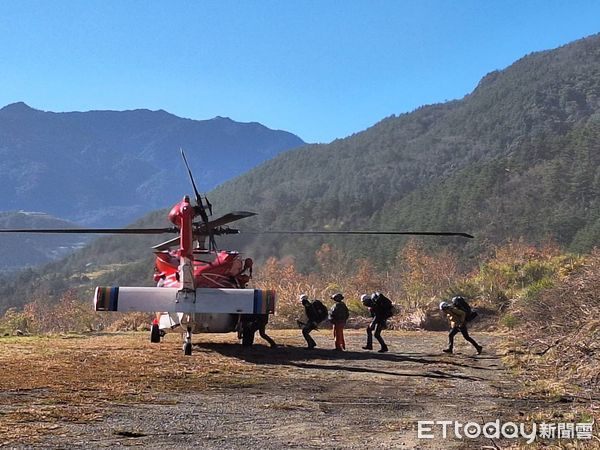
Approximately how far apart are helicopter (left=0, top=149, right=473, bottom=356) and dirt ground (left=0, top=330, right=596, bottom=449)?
27.2 inches

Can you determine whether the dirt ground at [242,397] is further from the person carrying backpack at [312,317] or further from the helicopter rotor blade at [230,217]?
the helicopter rotor blade at [230,217]

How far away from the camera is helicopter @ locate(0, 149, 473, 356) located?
40.0 ft

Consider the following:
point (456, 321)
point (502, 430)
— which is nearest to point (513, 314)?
point (456, 321)

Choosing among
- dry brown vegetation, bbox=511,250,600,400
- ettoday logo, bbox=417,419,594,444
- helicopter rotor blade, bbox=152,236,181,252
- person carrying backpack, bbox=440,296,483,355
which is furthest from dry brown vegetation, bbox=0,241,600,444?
helicopter rotor blade, bbox=152,236,181,252

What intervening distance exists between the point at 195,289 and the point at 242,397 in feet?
13.5

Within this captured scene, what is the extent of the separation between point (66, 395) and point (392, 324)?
15.3m

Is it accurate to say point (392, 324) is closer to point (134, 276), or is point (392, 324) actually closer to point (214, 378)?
point (214, 378)

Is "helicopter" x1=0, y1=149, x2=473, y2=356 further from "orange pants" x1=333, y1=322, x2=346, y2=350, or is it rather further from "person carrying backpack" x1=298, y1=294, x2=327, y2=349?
"orange pants" x1=333, y1=322, x2=346, y2=350

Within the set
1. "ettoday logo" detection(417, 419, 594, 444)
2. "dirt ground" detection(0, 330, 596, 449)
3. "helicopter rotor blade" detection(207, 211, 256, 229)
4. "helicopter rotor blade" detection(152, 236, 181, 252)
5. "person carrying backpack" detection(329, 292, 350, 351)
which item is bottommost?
"dirt ground" detection(0, 330, 596, 449)

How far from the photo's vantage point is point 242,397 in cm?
852

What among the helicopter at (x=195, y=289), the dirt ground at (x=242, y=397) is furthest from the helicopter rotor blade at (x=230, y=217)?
the dirt ground at (x=242, y=397)

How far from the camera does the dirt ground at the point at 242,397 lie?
6.17 metres

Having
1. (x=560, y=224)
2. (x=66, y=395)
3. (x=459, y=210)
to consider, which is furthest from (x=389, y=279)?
(x=459, y=210)

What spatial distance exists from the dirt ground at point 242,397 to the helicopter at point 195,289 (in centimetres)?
69
